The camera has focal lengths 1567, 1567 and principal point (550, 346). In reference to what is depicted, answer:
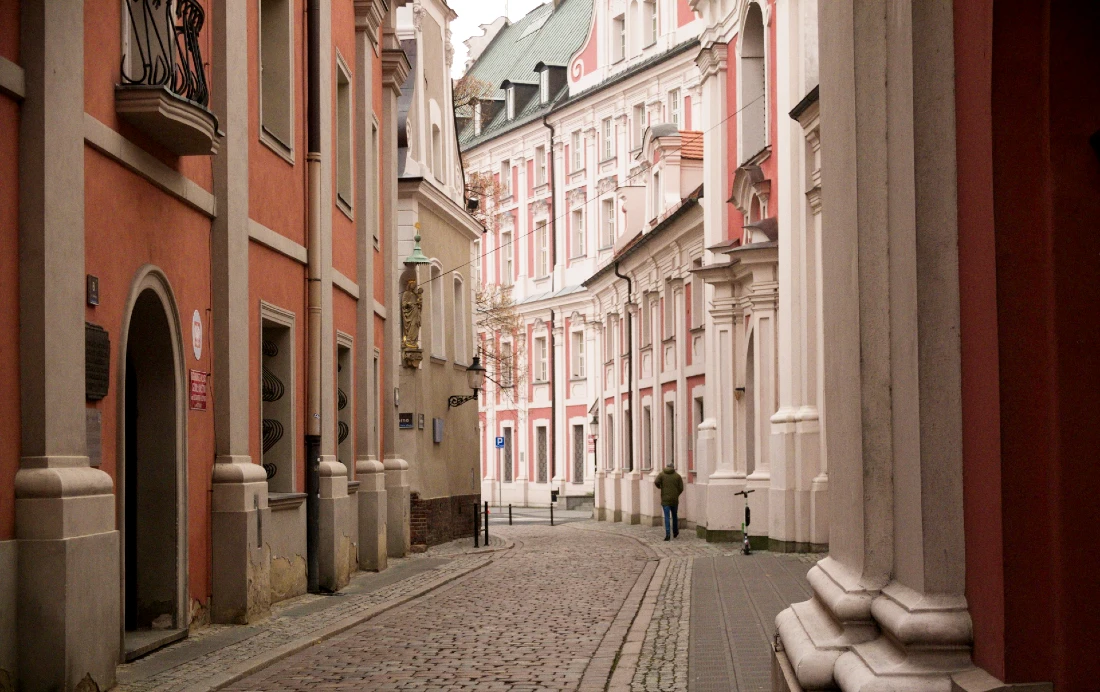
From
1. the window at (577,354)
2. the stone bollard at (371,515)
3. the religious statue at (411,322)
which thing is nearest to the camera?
the stone bollard at (371,515)

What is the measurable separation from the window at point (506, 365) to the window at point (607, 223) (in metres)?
5.20

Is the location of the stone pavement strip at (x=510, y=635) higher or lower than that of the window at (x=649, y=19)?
lower

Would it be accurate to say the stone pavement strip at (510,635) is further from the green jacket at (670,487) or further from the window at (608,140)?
the window at (608,140)

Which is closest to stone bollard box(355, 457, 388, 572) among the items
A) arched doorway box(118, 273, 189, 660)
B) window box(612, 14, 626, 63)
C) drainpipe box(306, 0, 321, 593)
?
drainpipe box(306, 0, 321, 593)

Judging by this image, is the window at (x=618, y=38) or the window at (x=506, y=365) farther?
the window at (x=618, y=38)

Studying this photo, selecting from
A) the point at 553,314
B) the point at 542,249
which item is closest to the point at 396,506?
the point at 553,314

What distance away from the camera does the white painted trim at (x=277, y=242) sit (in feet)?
49.9

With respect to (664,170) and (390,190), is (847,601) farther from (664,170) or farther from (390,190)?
(664,170)

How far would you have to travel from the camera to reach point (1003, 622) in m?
4.73

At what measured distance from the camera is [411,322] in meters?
27.1

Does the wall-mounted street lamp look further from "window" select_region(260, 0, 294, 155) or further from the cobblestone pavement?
"window" select_region(260, 0, 294, 155)

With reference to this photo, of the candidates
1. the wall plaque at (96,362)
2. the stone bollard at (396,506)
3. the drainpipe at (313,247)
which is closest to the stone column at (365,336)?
the stone bollard at (396,506)

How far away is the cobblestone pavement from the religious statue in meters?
6.53

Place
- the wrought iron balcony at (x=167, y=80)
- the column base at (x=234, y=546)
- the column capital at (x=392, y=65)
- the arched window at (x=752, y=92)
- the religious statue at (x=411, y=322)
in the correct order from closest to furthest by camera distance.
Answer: the wrought iron balcony at (x=167, y=80)
the column base at (x=234, y=546)
the column capital at (x=392, y=65)
the religious statue at (x=411, y=322)
the arched window at (x=752, y=92)
